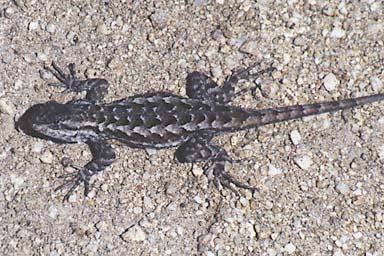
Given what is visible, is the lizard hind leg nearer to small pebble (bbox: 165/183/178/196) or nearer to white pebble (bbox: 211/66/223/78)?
white pebble (bbox: 211/66/223/78)

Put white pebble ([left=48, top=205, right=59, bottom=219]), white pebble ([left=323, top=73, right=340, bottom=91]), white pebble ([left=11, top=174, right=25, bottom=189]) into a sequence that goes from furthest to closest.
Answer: white pebble ([left=323, top=73, right=340, bottom=91]), white pebble ([left=11, top=174, right=25, bottom=189]), white pebble ([left=48, top=205, right=59, bottom=219])

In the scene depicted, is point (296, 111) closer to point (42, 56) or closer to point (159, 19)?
point (159, 19)

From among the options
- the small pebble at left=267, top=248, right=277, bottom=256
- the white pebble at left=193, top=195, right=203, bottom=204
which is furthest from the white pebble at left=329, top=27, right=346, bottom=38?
the small pebble at left=267, top=248, right=277, bottom=256

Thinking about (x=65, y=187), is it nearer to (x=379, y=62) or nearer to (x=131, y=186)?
(x=131, y=186)

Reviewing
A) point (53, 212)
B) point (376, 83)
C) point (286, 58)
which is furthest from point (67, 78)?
point (376, 83)

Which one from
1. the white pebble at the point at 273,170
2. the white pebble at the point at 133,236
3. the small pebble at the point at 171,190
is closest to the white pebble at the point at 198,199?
the small pebble at the point at 171,190

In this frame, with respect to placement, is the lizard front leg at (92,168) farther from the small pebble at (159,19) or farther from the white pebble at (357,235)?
the white pebble at (357,235)

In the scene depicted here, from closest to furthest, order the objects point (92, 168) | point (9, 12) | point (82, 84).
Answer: point (92, 168), point (82, 84), point (9, 12)
